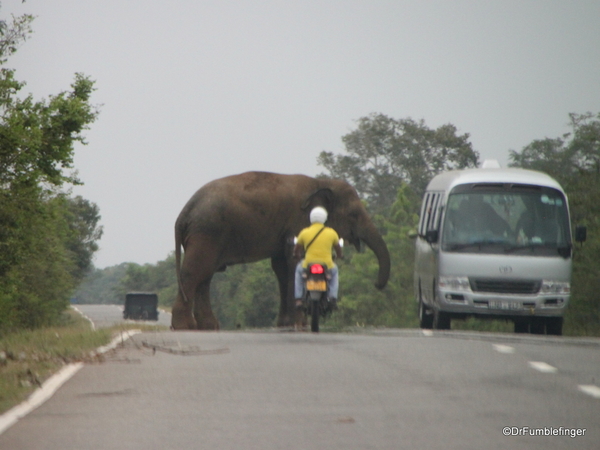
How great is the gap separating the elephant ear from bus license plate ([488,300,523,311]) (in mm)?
5790

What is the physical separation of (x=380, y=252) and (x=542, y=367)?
45.7 feet

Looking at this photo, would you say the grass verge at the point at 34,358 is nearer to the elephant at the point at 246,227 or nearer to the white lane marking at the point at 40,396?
the white lane marking at the point at 40,396

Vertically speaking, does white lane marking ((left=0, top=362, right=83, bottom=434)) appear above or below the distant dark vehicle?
below

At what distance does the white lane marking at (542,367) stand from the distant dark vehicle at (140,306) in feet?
267

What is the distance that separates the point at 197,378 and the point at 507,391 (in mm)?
2509

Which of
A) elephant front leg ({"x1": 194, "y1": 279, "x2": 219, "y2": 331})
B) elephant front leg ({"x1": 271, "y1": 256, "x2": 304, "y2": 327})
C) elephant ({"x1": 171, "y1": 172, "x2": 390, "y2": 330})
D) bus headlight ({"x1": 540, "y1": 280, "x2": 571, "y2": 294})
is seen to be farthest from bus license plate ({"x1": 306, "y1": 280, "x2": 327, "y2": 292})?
elephant front leg ({"x1": 194, "y1": 279, "x2": 219, "y2": 331})

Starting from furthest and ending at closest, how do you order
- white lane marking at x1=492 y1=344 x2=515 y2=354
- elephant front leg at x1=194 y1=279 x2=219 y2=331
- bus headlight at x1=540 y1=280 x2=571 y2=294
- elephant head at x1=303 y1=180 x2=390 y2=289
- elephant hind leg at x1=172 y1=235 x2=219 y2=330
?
elephant head at x1=303 y1=180 x2=390 y2=289 < elephant front leg at x1=194 y1=279 x2=219 y2=331 < elephant hind leg at x1=172 y1=235 x2=219 y2=330 < bus headlight at x1=540 y1=280 x2=571 y2=294 < white lane marking at x1=492 y1=344 x2=515 y2=354

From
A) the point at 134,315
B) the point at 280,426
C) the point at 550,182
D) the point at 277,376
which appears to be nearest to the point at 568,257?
the point at 550,182

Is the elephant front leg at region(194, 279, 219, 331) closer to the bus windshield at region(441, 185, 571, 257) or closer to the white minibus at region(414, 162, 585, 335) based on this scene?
the white minibus at region(414, 162, 585, 335)

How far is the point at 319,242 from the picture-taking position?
17125mm

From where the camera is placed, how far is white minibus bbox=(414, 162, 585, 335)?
65.0 ft

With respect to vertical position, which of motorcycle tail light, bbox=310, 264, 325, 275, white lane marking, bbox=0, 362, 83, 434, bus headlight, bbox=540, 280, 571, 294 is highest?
bus headlight, bbox=540, 280, 571, 294

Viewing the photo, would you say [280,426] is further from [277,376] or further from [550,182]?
[550,182]

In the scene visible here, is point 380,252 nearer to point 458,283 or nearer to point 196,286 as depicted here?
point 196,286
